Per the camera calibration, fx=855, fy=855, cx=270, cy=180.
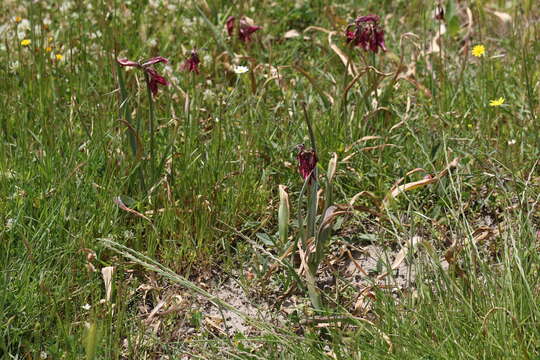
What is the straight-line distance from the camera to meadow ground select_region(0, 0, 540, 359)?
233 centimetres

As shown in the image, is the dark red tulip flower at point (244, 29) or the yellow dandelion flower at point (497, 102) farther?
the dark red tulip flower at point (244, 29)

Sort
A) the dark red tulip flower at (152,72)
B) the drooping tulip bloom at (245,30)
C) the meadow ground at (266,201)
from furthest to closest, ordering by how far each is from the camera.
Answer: the drooping tulip bloom at (245,30) < the dark red tulip flower at (152,72) < the meadow ground at (266,201)

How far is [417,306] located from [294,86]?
63.9 inches

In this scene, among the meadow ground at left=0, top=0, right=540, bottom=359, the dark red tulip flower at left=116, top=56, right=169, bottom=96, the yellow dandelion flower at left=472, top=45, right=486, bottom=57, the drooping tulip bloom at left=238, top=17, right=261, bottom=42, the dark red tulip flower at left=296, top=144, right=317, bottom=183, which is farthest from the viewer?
the drooping tulip bloom at left=238, top=17, right=261, bottom=42

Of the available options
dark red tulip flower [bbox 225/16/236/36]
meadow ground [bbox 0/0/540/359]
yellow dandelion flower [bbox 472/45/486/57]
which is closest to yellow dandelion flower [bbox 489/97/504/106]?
meadow ground [bbox 0/0/540/359]

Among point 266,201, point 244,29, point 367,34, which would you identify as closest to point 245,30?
point 244,29

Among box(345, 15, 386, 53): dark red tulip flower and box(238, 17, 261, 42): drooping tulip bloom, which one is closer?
box(345, 15, 386, 53): dark red tulip flower

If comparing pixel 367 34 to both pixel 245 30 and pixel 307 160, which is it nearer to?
pixel 245 30

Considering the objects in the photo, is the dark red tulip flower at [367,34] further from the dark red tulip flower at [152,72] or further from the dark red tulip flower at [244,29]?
the dark red tulip flower at [152,72]

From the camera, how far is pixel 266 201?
311 centimetres

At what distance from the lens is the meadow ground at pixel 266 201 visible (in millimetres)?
2330

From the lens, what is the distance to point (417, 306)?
93.0 inches

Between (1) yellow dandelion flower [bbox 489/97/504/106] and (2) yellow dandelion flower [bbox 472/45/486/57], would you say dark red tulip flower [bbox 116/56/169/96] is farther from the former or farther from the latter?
(2) yellow dandelion flower [bbox 472/45/486/57]

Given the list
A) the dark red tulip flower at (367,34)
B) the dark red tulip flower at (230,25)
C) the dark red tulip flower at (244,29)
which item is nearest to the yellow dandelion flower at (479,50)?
the dark red tulip flower at (367,34)
